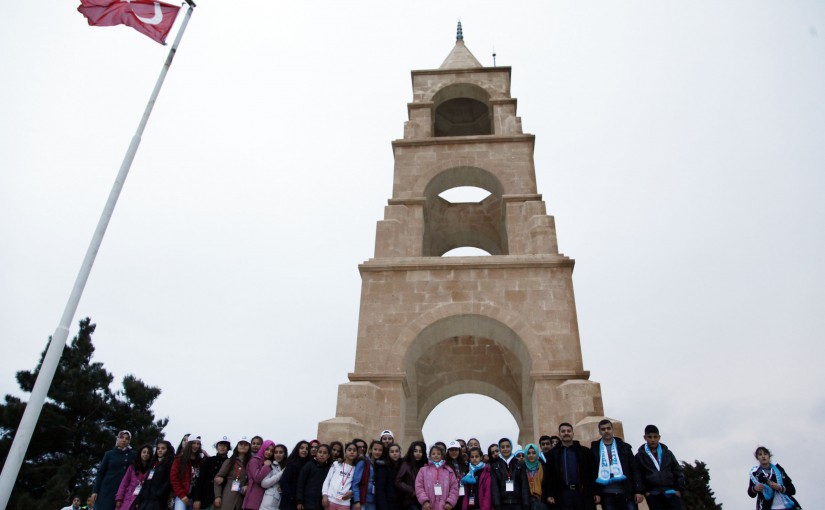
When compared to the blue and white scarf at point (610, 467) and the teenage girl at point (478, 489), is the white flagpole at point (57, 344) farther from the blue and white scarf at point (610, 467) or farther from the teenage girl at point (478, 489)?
the blue and white scarf at point (610, 467)

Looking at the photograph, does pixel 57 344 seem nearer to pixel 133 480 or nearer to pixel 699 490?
pixel 133 480

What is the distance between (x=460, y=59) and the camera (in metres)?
18.9

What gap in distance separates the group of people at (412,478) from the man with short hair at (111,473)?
18 mm

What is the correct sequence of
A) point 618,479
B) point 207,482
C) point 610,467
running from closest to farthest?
1. point 618,479
2. point 610,467
3. point 207,482

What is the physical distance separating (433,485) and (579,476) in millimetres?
2053

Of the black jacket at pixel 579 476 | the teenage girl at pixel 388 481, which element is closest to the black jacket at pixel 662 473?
the black jacket at pixel 579 476

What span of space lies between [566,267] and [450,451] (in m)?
5.98

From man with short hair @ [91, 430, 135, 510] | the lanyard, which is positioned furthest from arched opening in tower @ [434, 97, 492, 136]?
man with short hair @ [91, 430, 135, 510]

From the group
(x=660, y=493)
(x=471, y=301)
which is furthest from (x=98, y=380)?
(x=660, y=493)

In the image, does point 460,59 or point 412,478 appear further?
point 460,59

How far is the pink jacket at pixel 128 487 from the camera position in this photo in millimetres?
7900

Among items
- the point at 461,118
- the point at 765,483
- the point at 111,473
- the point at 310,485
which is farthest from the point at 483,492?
the point at 461,118

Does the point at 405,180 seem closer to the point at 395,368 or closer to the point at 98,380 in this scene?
the point at 395,368

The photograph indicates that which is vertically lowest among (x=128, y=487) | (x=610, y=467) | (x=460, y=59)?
(x=128, y=487)
